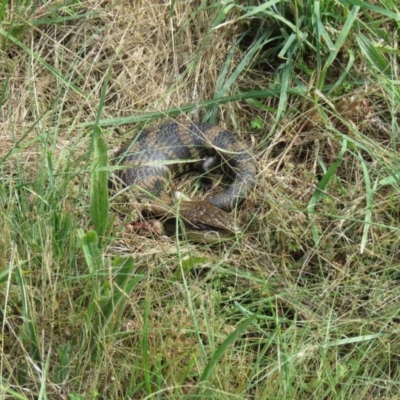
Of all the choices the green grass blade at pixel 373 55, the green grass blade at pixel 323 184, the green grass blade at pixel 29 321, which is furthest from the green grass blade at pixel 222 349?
the green grass blade at pixel 373 55

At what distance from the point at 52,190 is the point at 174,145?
4.73 ft

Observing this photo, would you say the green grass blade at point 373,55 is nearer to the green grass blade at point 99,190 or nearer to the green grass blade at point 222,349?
the green grass blade at point 99,190

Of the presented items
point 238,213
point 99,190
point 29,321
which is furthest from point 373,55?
point 29,321

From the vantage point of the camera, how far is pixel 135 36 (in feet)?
16.6

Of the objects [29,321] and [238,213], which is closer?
[29,321]

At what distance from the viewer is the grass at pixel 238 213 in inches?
129

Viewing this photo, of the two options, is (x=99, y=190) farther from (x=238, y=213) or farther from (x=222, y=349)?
(x=238, y=213)

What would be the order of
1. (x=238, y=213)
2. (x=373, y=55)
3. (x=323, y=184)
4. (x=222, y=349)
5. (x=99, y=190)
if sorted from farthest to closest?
(x=373, y=55) → (x=238, y=213) → (x=323, y=184) → (x=99, y=190) → (x=222, y=349)

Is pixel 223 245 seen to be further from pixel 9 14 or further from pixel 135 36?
pixel 9 14

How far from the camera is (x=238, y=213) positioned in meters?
4.54

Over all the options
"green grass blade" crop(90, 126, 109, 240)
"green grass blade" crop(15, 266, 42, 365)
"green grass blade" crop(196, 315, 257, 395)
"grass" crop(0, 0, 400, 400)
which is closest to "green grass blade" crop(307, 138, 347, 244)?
"grass" crop(0, 0, 400, 400)

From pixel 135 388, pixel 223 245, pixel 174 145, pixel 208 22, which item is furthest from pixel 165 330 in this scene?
pixel 208 22

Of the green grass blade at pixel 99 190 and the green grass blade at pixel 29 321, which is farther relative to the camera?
the green grass blade at pixel 99 190

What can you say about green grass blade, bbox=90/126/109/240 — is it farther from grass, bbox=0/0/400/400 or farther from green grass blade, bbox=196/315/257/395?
green grass blade, bbox=196/315/257/395
